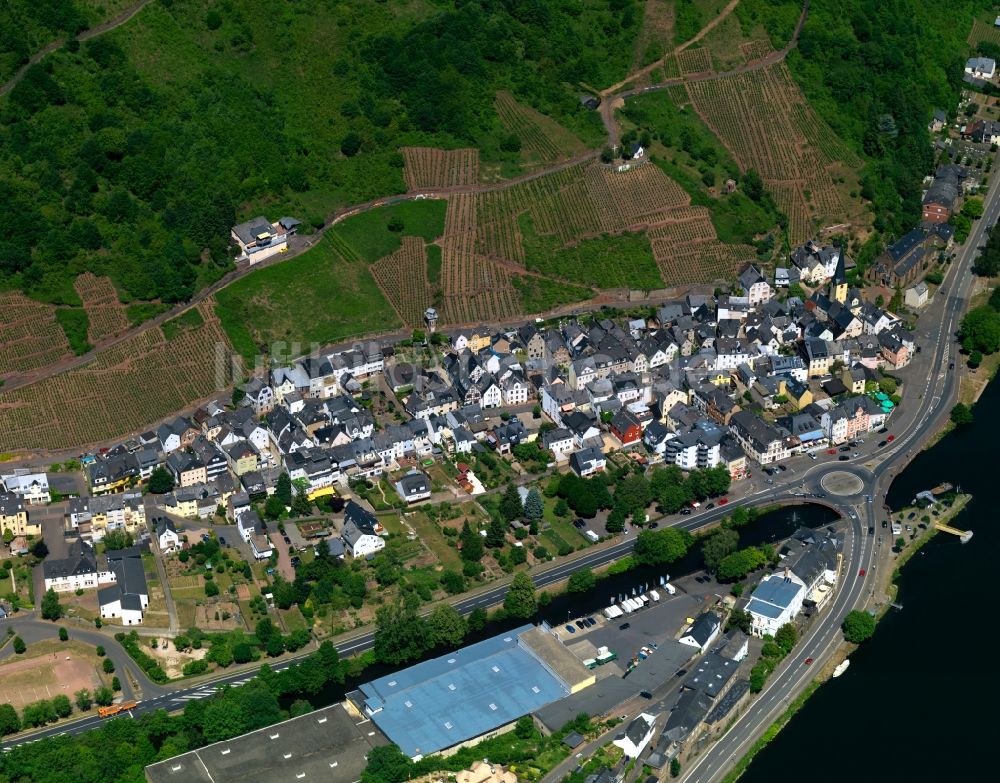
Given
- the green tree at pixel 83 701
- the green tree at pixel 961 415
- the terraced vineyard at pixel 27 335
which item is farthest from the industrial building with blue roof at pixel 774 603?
the terraced vineyard at pixel 27 335

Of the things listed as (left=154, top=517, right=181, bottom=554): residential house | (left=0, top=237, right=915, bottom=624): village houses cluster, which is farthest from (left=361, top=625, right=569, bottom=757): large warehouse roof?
(left=154, top=517, right=181, bottom=554): residential house

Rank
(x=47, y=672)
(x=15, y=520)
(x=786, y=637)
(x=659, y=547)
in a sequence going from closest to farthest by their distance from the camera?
(x=47, y=672) < (x=786, y=637) < (x=659, y=547) < (x=15, y=520)

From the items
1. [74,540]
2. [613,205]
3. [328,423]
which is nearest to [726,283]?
[613,205]

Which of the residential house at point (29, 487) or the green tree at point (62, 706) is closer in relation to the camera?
the green tree at point (62, 706)

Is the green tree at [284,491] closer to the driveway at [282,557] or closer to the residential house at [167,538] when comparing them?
the driveway at [282,557]

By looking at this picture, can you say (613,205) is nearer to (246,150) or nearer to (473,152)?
(473,152)

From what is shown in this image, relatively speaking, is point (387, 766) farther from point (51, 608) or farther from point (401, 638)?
point (51, 608)

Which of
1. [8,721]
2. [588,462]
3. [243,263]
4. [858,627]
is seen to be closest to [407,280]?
[243,263]
